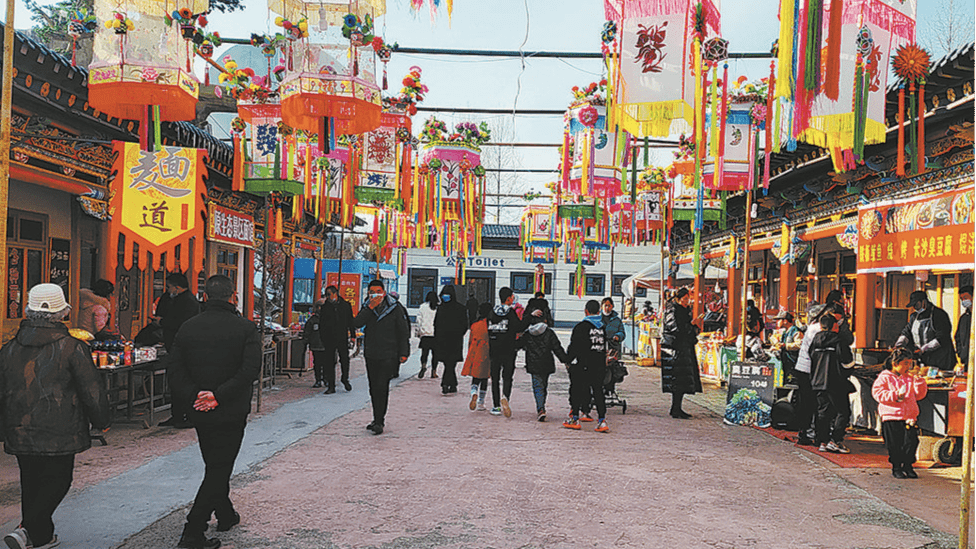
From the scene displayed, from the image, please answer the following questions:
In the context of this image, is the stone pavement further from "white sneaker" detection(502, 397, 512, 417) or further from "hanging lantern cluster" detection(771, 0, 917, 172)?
"hanging lantern cluster" detection(771, 0, 917, 172)

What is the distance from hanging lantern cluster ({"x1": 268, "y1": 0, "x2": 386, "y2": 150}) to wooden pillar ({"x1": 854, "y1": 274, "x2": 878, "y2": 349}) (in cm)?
801

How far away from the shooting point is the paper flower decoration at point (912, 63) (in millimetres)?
7602

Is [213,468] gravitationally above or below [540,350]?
below

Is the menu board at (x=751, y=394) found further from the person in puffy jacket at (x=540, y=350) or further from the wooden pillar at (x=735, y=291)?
the wooden pillar at (x=735, y=291)

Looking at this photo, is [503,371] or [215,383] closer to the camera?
[215,383]

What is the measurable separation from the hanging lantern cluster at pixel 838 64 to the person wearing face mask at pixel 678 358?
3.88 m

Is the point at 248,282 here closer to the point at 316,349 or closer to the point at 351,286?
the point at 351,286

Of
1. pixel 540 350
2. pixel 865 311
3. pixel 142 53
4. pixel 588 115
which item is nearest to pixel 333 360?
pixel 540 350

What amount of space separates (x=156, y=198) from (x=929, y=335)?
9.45 m

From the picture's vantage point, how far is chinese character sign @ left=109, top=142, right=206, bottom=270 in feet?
26.3

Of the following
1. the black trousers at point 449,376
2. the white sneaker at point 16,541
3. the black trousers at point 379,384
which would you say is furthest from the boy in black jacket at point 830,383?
the white sneaker at point 16,541

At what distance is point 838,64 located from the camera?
5555 millimetres

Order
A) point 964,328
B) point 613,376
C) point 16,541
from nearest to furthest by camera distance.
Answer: point 16,541
point 964,328
point 613,376

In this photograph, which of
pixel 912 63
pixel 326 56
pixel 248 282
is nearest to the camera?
pixel 326 56
